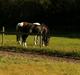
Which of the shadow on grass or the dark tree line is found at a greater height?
the dark tree line

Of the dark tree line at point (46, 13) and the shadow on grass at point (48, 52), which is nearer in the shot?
the shadow on grass at point (48, 52)

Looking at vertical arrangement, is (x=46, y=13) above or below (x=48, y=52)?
above

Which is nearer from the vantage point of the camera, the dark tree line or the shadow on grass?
the shadow on grass

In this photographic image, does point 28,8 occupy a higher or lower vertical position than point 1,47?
higher

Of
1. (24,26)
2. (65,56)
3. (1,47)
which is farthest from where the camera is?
(24,26)

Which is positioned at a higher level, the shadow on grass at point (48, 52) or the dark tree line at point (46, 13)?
the dark tree line at point (46, 13)

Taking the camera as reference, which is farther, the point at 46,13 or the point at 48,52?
the point at 46,13

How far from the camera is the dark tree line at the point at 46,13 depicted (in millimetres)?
60906

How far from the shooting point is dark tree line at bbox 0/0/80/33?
60.9m

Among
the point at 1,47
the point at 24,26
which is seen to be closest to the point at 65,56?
the point at 1,47

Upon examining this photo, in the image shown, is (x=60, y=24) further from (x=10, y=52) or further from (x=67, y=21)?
(x=10, y=52)

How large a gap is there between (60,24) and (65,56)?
123 feet

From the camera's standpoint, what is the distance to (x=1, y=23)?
64.0 metres

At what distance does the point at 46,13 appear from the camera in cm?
6253
